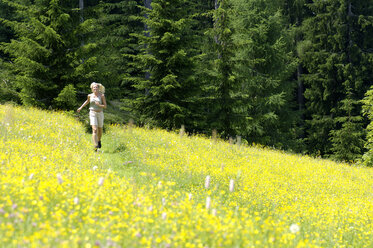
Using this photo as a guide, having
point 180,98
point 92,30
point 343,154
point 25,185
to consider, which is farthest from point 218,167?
point 343,154

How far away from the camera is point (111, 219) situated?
309 cm

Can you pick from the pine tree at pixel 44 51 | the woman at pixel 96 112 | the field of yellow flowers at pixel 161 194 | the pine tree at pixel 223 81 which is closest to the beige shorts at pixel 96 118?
the woman at pixel 96 112

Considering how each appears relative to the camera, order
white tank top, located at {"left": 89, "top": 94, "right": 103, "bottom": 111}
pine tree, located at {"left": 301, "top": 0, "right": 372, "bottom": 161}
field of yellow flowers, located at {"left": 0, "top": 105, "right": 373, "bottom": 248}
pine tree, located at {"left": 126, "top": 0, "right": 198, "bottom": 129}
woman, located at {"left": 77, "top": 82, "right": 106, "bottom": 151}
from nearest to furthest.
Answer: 1. field of yellow flowers, located at {"left": 0, "top": 105, "right": 373, "bottom": 248}
2. woman, located at {"left": 77, "top": 82, "right": 106, "bottom": 151}
3. white tank top, located at {"left": 89, "top": 94, "right": 103, "bottom": 111}
4. pine tree, located at {"left": 126, "top": 0, "right": 198, "bottom": 129}
5. pine tree, located at {"left": 301, "top": 0, "right": 372, "bottom": 161}

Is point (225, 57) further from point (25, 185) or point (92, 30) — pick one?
point (25, 185)

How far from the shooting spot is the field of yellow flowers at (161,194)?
3041mm

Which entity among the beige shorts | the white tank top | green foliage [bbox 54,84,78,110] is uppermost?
the white tank top

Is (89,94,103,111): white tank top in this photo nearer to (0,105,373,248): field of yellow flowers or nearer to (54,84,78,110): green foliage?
(0,105,373,248): field of yellow flowers

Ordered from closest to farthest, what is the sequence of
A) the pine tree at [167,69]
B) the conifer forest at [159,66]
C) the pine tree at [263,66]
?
1. the conifer forest at [159,66]
2. the pine tree at [167,69]
3. the pine tree at [263,66]

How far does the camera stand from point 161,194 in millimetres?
4723

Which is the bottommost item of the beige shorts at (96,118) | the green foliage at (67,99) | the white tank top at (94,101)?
the green foliage at (67,99)

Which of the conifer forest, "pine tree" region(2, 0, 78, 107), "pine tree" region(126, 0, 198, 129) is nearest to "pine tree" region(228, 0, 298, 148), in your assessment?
the conifer forest

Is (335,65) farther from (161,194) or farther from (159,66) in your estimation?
(161,194)

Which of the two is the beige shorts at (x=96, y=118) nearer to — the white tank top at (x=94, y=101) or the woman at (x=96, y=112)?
the woman at (x=96, y=112)

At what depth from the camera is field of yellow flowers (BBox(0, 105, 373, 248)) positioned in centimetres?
304
